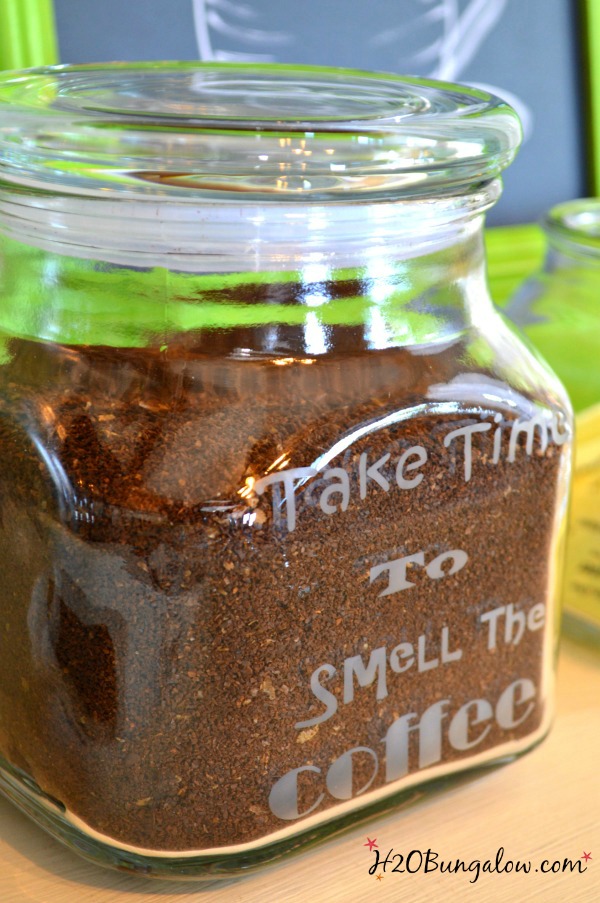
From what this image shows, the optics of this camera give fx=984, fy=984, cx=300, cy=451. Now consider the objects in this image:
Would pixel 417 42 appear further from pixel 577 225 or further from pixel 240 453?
pixel 240 453

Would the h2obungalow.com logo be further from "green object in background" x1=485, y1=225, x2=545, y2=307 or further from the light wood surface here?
"green object in background" x1=485, y1=225, x2=545, y2=307

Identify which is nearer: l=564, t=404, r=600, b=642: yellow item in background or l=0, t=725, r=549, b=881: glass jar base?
l=0, t=725, r=549, b=881: glass jar base

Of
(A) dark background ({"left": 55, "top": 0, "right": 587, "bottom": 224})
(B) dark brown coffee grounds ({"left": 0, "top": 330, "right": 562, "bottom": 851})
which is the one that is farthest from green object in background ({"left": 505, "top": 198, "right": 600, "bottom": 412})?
(B) dark brown coffee grounds ({"left": 0, "top": 330, "right": 562, "bottom": 851})

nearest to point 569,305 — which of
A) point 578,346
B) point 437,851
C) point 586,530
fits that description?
point 578,346

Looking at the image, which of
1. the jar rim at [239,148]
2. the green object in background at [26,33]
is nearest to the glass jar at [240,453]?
the jar rim at [239,148]

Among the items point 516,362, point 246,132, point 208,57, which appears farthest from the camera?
point 208,57

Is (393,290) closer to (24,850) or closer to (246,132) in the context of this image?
(246,132)

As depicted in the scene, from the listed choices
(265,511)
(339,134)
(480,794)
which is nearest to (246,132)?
(339,134)
